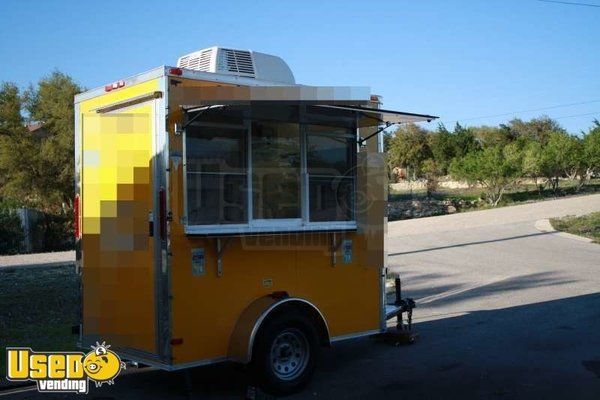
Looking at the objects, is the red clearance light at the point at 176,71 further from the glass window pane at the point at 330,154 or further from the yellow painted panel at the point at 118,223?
the glass window pane at the point at 330,154

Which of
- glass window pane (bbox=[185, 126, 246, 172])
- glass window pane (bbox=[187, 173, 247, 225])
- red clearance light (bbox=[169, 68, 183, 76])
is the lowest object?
glass window pane (bbox=[187, 173, 247, 225])

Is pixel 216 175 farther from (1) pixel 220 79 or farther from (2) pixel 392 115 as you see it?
(2) pixel 392 115

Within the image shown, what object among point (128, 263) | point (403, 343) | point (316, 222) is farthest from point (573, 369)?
point (128, 263)

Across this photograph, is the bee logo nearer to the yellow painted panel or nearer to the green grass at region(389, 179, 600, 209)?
the yellow painted panel

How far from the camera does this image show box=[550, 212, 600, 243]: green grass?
69.1ft

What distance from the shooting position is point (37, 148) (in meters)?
31.4

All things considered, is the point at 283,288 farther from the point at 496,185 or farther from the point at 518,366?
the point at 496,185

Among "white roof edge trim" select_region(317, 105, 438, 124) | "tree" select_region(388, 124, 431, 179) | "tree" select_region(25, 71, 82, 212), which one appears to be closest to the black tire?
"white roof edge trim" select_region(317, 105, 438, 124)

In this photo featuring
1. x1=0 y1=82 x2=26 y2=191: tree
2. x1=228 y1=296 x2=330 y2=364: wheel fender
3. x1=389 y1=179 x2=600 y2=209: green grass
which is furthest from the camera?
x1=389 y1=179 x2=600 y2=209: green grass

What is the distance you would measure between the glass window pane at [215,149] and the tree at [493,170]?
1200 inches

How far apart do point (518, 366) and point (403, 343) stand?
1659 millimetres

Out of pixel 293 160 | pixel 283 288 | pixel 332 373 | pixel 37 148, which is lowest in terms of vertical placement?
pixel 332 373

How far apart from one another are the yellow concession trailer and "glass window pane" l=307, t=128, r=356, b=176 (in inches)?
0.6

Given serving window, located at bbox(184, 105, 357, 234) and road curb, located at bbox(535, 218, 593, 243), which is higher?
serving window, located at bbox(184, 105, 357, 234)
